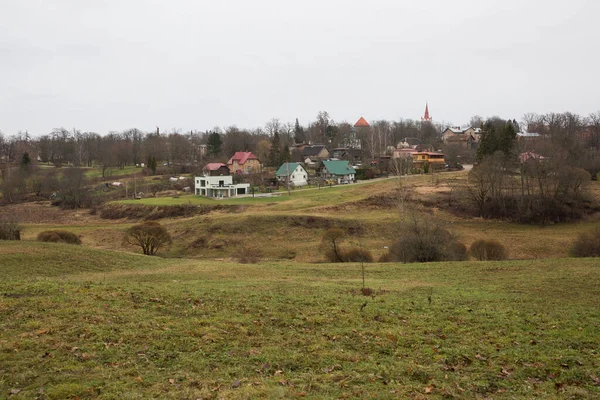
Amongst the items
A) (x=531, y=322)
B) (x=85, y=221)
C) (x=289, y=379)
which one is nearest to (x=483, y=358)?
(x=531, y=322)

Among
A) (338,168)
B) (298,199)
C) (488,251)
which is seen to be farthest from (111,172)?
(488,251)

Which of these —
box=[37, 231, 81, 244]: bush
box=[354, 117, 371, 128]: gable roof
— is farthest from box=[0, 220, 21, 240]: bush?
box=[354, 117, 371, 128]: gable roof

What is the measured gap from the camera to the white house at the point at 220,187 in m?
73.4

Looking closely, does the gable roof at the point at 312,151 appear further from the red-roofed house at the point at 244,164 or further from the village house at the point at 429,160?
the village house at the point at 429,160

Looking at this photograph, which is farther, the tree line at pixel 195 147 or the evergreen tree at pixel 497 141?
the tree line at pixel 195 147

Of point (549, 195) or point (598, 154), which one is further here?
point (598, 154)

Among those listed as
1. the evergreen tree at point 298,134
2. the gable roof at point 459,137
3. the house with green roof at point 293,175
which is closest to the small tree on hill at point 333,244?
the house with green roof at point 293,175

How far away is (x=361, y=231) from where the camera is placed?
48.0m

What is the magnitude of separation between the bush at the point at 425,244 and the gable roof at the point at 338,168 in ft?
186

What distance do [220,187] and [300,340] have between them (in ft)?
211

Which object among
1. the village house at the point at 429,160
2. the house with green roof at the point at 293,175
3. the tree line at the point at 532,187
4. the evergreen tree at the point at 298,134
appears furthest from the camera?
the evergreen tree at the point at 298,134

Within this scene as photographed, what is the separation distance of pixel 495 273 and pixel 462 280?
220 centimetres

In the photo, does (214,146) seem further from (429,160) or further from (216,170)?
(429,160)

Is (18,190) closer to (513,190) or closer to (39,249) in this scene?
(39,249)
